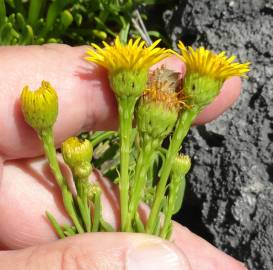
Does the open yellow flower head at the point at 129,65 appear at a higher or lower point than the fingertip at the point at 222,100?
higher

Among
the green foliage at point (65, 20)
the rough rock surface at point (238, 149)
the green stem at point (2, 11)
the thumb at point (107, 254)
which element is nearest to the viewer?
the thumb at point (107, 254)

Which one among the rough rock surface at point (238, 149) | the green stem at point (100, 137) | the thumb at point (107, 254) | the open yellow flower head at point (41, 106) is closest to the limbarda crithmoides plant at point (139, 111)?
the open yellow flower head at point (41, 106)

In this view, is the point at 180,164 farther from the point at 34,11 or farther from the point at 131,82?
the point at 34,11

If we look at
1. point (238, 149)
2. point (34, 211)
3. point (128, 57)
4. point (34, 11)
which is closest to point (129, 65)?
point (128, 57)

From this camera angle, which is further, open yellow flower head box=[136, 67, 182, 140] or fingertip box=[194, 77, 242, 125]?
fingertip box=[194, 77, 242, 125]

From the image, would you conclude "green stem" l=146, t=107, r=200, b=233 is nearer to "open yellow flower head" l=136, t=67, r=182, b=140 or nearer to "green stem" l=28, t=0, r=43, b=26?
"open yellow flower head" l=136, t=67, r=182, b=140

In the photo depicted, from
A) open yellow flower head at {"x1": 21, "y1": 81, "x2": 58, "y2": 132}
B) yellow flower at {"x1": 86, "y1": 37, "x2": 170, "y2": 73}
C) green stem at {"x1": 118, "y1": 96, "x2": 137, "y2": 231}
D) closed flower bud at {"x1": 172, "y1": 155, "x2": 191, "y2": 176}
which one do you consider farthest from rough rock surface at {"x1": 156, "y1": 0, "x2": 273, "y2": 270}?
open yellow flower head at {"x1": 21, "y1": 81, "x2": 58, "y2": 132}

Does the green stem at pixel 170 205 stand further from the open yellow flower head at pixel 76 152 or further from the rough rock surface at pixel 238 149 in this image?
the rough rock surface at pixel 238 149
